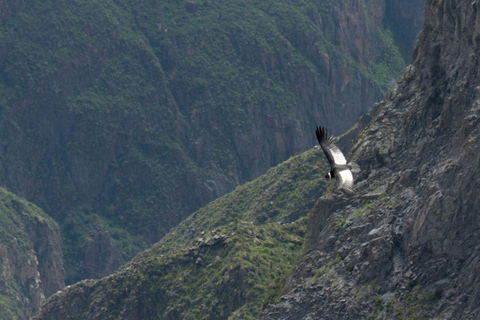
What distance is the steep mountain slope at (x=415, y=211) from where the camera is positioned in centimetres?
11556

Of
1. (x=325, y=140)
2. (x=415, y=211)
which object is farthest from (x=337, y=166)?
(x=415, y=211)

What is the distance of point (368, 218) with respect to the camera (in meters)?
127

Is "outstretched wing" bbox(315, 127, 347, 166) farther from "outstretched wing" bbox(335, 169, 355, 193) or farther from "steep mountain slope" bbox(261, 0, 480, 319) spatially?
"steep mountain slope" bbox(261, 0, 480, 319)

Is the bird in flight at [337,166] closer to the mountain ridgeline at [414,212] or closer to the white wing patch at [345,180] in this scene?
the white wing patch at [345,180]

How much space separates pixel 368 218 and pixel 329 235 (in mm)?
5827

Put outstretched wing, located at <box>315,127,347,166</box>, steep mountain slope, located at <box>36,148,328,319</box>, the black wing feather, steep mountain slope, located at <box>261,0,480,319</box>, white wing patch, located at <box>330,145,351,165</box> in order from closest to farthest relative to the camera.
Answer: the black wing feather, outstretched wing, located at <box>315,127,347,166</box>, white wing patch, located at <box>330,145,351,165</box>, steep mountain slope, located at <box>261,0,480,319</box>, steep mountain slope, located at <box>36,148,328,319</box>

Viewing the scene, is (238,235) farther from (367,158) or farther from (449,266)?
(449,266)

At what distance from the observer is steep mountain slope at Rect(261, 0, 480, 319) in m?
116

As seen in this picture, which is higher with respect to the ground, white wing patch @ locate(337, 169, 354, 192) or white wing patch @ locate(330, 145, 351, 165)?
white wing patch @ locate(330, 145, 351, 165)

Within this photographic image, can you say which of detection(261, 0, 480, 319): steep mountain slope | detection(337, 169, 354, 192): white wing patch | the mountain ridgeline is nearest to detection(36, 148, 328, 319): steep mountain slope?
the mountain ridgeline

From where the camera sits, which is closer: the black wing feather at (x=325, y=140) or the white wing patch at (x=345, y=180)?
the white wing patch at (x=345, y=180)

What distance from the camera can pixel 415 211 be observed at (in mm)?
120562

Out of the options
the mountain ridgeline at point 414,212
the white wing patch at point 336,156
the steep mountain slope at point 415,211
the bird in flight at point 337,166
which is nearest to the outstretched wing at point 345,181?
the bird in flight at point 337,166

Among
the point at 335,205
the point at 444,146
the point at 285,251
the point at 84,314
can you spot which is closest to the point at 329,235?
the point at 335,205
